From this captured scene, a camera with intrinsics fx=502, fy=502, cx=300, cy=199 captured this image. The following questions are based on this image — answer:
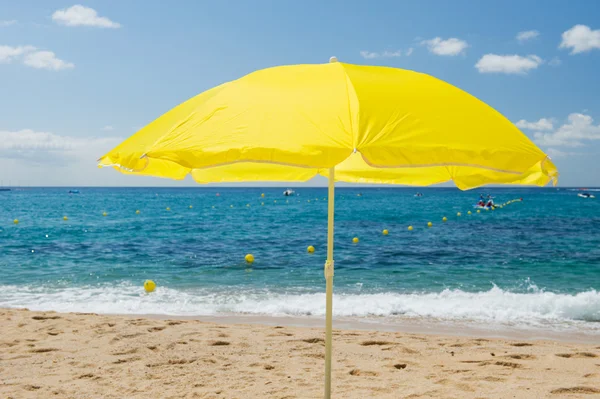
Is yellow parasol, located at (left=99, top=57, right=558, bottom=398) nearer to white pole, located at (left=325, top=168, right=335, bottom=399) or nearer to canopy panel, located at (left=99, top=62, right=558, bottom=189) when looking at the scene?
canopy panel, located at (left=99, top=62, right=558, bottom=189)

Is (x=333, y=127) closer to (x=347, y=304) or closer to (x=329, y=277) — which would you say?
(x=329, y=277)

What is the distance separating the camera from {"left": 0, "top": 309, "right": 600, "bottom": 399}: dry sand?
470cm

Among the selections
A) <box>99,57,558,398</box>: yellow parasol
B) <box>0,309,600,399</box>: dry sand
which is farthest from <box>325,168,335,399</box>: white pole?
<box>0,309,600,399</box>: dry sand

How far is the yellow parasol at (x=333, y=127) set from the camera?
2326mm

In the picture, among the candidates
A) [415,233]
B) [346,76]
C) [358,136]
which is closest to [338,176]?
[346,76]

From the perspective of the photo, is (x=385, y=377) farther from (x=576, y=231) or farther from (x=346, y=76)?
(x=576, y=231)

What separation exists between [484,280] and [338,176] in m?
9.52

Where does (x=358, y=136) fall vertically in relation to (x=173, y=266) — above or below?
above

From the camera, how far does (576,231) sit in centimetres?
2534

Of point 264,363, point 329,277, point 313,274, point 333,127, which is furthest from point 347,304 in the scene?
point 333,127

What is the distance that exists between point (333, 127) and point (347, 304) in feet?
25.1

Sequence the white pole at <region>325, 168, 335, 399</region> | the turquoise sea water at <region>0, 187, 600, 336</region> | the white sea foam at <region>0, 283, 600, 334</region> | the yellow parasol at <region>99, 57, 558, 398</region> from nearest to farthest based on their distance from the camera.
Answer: the yellow parasol at <region>99, 57, 558, 398</region>, the white pole at <region>325, 168, 335, 399</region>, the white sea foam at <region>0, 283, 600, 334</region>, the turquoise sea water at <region>0, 187, 600, 336</region>

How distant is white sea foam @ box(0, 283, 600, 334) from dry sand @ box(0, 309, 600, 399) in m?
1.73

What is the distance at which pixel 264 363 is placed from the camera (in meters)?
5.54
